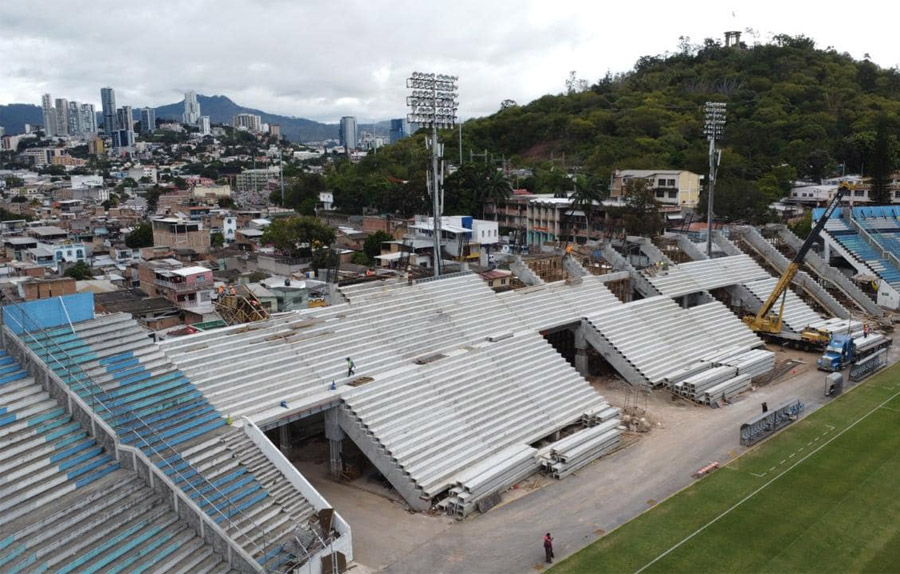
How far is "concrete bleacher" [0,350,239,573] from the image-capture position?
1302 cm

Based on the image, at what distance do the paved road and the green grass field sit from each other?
65 centimetres

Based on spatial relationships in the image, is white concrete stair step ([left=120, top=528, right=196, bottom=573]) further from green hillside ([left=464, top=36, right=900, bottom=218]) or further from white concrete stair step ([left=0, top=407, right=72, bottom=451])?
green hillside ([left=464, top=36, right=900, bottom=218])

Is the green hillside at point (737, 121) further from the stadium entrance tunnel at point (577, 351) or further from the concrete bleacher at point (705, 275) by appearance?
the stadium entrance tunnel at point (577, 351)

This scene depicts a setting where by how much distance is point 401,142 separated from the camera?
112 m

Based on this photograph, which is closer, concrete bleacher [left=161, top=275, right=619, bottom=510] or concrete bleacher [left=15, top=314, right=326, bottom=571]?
concrete bleacher [left=15, top=314, right=326, bottom=571]

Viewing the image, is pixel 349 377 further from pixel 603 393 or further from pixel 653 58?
pixel 653 58

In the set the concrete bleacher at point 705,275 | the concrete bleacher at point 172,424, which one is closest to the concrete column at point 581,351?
the concrete bleacher at point 705,275

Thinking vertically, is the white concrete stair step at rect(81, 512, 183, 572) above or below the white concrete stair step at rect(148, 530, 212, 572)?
above

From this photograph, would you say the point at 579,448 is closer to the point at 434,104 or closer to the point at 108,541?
the point at 108,541

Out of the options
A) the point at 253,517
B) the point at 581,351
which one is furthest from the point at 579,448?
the point at 253,517

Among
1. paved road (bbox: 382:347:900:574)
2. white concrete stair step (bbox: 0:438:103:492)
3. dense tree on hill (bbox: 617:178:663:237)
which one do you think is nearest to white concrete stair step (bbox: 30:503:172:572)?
white concrete stair step (bbox: 0:438:103:492)

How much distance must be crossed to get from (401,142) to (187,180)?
70592 mm

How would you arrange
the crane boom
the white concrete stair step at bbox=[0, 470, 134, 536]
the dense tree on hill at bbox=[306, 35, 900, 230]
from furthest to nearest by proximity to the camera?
the dense tree on hill at bbox=[306, 35, 900, 230], the crane boom, the white concrete stair step at bbox=[0, 470, 134, 536]

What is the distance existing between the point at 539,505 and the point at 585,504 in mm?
1251
